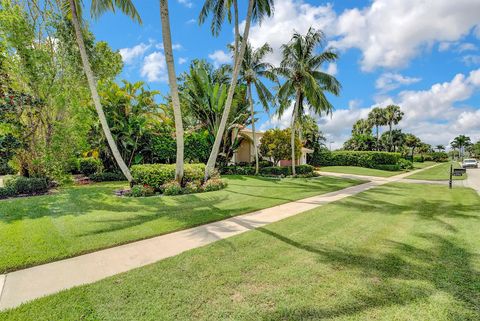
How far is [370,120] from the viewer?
4875cm

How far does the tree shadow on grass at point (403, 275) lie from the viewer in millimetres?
2679

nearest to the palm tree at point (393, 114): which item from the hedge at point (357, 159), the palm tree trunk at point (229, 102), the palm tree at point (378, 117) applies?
the palm tree at point (378, 117)

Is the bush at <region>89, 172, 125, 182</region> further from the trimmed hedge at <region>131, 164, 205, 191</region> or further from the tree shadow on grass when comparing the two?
the tree shadow on grass

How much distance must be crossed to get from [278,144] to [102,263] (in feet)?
59.3

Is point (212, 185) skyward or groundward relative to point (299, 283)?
skyward

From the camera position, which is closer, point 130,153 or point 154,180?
point 154,180

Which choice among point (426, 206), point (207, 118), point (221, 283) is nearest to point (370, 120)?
point (207, 118)

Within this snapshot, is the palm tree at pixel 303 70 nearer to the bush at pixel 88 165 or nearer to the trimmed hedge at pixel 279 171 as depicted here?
the trimmed hedge at pixel 279 171

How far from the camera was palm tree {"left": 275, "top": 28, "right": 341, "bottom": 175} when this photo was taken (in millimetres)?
17688

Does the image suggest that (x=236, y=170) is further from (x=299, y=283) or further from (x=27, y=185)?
(x=299, y=283)

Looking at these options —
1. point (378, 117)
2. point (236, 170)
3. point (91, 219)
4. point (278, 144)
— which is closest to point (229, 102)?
point (91, 219)

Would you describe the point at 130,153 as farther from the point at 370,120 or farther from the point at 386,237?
the point at 370,120

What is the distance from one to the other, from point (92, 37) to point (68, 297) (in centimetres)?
2164

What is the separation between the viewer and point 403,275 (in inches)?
136
